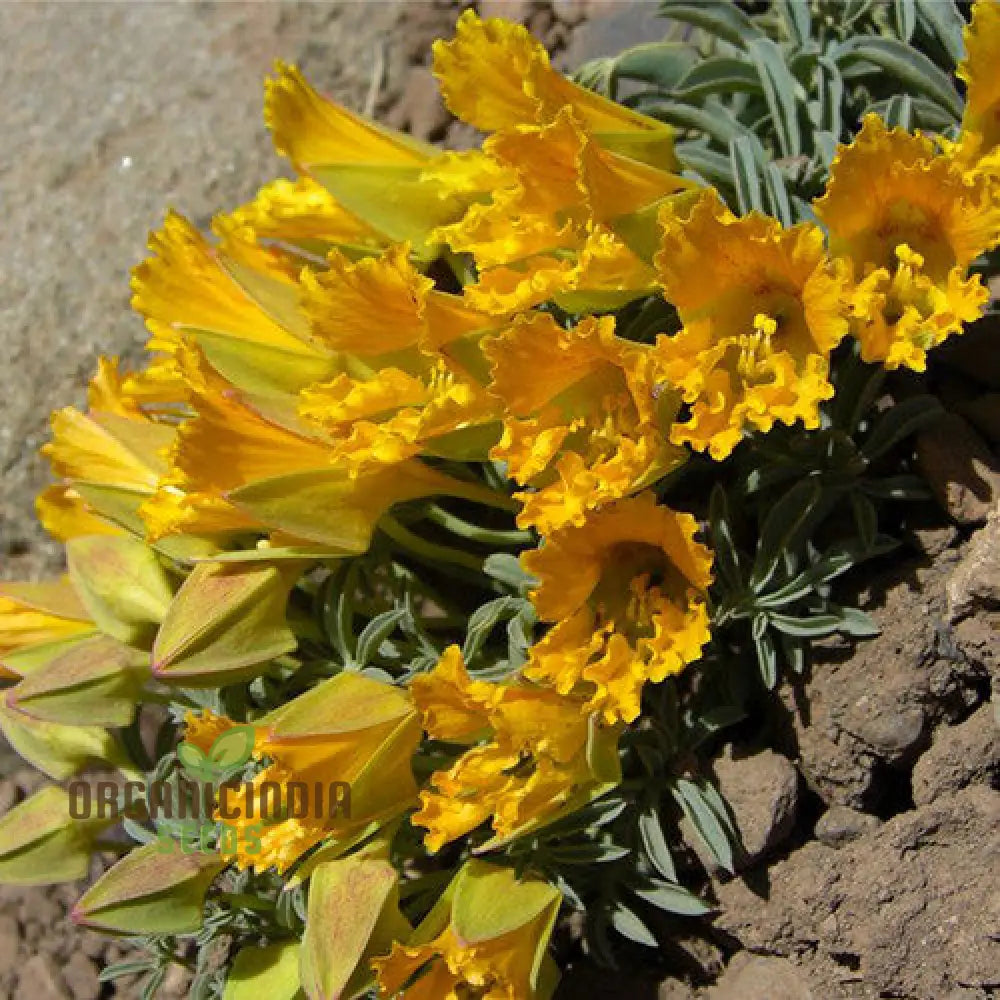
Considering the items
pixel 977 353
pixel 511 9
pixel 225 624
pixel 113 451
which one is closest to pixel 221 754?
pixel 225 624

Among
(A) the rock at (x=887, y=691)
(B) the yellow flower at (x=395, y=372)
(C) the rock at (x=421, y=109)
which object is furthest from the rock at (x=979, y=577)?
(C) the rock at (x=421, y=109)

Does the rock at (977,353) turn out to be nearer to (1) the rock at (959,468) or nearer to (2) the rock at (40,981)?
(1) the rock at (959,468)

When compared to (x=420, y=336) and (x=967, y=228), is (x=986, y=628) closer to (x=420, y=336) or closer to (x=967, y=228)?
(x=967, y=228)

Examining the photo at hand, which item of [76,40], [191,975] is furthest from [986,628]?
[76,40]

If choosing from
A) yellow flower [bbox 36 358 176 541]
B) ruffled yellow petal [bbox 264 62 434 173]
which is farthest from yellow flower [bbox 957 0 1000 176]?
yellow flower [bbox 36 358 176 541]

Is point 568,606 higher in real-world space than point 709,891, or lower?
higher
